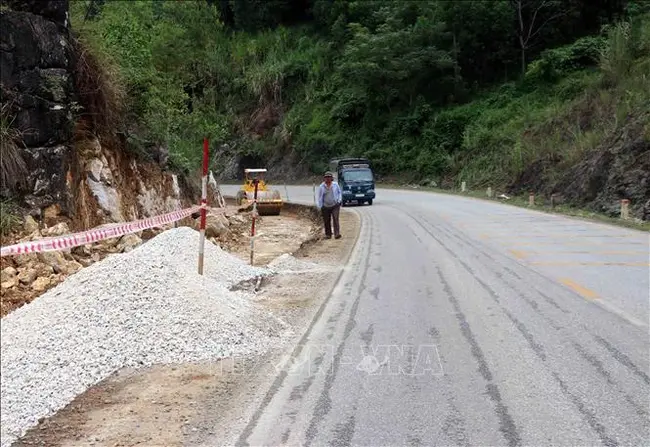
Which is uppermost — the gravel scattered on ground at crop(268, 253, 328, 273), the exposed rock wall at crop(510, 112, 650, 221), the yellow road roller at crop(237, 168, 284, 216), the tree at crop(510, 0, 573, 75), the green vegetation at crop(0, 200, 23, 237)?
the tree at crop(510, 0, 573, 75)

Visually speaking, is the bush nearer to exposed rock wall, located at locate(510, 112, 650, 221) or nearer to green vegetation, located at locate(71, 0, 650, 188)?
green vegetation, located at locate(71, 0, 650, 188)

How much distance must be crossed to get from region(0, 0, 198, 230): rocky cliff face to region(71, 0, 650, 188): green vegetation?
3622mm

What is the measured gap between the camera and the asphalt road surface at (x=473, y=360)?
4266 mm

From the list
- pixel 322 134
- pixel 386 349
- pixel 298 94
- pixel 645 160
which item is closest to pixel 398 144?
pixel 322 134

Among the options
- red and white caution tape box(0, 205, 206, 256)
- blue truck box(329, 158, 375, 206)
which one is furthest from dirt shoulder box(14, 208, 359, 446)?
blue truck box(329, 158, 375, 206)

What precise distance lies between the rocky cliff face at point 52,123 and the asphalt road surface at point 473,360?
5.51 meters

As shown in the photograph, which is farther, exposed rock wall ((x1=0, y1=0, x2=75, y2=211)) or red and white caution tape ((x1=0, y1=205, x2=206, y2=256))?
exposed rock wall ((x1=0, y1=0, x2=75, y2=211))

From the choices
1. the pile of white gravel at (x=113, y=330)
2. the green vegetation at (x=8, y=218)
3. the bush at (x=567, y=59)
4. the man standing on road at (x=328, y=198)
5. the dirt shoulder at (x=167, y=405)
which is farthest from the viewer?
the bush at (x=567, y=59)

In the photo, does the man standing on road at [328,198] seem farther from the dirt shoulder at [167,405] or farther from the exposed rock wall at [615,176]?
the exposed rock wall at [615,176]

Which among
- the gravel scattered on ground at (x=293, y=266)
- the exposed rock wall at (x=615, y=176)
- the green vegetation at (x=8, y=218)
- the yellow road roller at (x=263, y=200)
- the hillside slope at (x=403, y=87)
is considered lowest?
the gravel scattered on ground at (x=293, y=266)

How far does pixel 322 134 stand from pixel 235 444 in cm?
5305

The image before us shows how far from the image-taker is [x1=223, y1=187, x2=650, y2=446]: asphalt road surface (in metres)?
4.27

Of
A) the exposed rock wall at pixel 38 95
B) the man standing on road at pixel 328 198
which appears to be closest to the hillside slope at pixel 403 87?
the exposed rock wall at pixel 38 95

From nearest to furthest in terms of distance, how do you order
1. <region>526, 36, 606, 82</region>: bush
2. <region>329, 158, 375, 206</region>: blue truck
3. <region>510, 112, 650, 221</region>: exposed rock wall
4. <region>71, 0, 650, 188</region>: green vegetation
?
<region>510, 112, 650, 221</region>: exposed rock wall < <region>71, 0, 650, 188</region>: green vegetation < <region>329, 158, 375, 206</region>: blue truck < <region>526, 36, 606, 82</region>: bush
